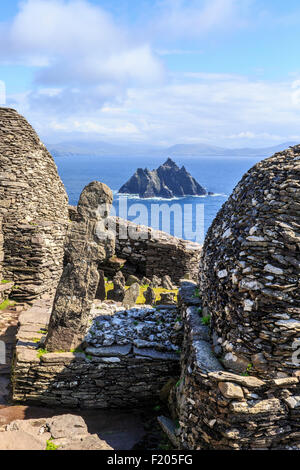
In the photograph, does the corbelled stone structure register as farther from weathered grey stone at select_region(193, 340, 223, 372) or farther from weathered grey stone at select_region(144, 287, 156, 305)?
weathered grey stone at select_region(144, 287, 156, 305)

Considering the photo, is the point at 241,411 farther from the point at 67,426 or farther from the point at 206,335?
the point at 67,426

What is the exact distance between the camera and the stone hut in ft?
17.9

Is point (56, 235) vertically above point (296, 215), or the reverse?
point (296, 215)

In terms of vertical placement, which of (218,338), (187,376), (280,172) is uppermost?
(280,172)

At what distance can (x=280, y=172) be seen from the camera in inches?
253

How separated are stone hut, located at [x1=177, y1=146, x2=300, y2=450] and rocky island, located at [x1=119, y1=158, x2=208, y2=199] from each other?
87648mm

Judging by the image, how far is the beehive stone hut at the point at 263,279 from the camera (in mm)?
5633

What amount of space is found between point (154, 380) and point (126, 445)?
1.63 m

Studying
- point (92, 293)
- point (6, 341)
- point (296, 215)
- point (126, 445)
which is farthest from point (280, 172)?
point (6, 341)

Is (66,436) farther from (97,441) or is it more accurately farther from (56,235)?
(56,235)

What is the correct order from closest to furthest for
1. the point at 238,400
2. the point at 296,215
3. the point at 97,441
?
the point at 238,400 < the point at 296,215 < the point at 97,441

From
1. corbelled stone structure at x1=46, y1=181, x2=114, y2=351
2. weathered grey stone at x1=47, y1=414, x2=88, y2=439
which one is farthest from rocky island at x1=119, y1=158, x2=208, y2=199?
weathered grey stone at x1=47, y1=414, x2=88, y2=439

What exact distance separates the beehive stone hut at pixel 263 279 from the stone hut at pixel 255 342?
14 mm

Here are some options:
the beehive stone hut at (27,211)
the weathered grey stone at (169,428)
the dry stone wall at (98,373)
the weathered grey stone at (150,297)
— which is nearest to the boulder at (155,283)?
the weathered grey stone at (150,297)
